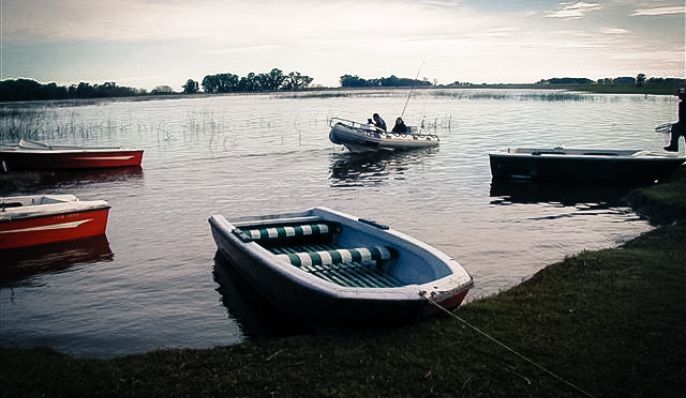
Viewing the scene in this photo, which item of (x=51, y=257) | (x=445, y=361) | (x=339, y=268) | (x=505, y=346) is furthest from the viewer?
(x=51, y=257)

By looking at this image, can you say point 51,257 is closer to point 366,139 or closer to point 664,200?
point 664,200

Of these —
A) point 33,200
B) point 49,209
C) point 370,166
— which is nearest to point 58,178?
point 33,200

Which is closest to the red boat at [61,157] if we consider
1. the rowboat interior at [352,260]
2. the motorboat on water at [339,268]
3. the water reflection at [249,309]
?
the water reflection at [249,309]

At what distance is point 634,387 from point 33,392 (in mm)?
5007

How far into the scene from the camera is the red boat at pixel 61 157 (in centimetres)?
2231

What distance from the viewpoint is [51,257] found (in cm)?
1115

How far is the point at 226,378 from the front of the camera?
4.99 meters

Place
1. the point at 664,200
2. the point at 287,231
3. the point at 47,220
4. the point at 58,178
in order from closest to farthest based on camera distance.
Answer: the point at 287,231 < the point at 47,220 < the point at 664,200 < the point at 58,178

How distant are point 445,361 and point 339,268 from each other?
9.27ft

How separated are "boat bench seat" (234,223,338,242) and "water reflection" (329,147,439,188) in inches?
375

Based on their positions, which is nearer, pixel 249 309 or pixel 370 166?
pixel 249 309

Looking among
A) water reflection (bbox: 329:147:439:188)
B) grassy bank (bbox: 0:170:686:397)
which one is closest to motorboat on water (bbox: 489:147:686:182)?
water reflection (bbox: 329:147:439:188)

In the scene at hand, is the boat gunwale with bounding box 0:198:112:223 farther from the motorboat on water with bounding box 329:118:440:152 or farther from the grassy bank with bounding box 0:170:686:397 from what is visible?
the motorboat on water with bounding box 329:118:440:152

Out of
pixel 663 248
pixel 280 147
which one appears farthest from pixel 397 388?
pixel 280 147
